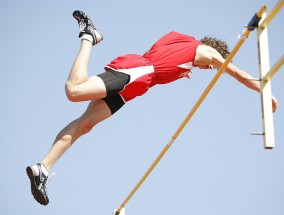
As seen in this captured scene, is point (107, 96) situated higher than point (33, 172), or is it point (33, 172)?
point (107, 96)

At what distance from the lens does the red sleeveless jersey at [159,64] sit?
500cm

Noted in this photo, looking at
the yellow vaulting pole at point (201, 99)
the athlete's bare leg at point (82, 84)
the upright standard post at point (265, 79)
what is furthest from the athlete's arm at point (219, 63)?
the athlete's bare leg at point (82, 84)

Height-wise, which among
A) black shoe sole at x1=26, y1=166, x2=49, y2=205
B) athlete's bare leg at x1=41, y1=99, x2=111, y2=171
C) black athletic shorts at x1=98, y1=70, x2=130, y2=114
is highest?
black athletic shorts at x1=98, y1=70, x2=130, y2=114

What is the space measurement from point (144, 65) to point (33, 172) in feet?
5.03

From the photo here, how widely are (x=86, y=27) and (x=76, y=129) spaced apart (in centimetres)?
103

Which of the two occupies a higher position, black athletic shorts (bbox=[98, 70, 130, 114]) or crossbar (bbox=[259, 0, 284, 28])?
crossbar (bbox=[259, 0, 284, 28])

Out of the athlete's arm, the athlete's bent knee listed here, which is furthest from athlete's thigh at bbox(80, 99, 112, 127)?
the athlete's arm

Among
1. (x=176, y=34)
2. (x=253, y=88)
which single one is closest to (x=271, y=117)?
(x=253, y=88)

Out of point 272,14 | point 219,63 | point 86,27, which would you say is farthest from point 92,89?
point 272,14

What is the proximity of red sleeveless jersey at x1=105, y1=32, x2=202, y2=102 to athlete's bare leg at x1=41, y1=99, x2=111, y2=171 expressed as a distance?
27 centimetres

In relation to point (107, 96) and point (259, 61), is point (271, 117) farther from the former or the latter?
point (107, 96)

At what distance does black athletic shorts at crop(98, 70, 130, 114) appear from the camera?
15.7 ft

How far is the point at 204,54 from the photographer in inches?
208

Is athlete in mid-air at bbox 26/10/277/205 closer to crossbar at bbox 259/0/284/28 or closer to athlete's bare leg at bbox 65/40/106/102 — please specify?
athlete's bare leg at bbox 65/40/106/102
